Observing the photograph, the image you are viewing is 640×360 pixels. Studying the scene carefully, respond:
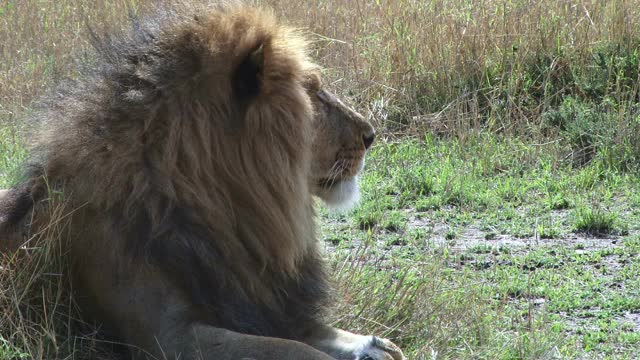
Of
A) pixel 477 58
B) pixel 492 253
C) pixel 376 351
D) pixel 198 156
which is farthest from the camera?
pixel 477 58

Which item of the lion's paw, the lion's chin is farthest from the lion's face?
the lion's paw

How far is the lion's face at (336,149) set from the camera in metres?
3.23

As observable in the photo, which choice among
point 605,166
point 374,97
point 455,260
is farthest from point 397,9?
point 455,260

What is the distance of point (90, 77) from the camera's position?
9.72 feet

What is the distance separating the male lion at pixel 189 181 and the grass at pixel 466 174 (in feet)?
0.86

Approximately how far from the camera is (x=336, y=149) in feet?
10.8

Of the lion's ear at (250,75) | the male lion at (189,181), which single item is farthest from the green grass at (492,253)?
the lion's ear at (250,75)

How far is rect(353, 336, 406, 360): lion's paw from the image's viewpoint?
2.99 m

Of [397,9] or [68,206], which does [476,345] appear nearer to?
[68,206]

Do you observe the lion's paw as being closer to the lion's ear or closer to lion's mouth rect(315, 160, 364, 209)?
lion's mouth rect(315, 160, 364, 209)

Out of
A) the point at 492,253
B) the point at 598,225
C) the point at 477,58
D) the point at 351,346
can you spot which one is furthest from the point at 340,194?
the point at 477,58

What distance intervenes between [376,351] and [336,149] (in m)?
0.65

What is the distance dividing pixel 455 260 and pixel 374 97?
229 centimetres

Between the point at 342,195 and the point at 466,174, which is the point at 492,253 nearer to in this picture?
the point at 466,174
